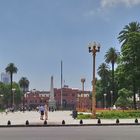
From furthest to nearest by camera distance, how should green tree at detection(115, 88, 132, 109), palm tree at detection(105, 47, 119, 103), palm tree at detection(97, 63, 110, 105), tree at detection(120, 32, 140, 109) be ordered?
palm tree at detection(97, 63, 110, 105) < palm tree at detection(105, 47, 119, 103) < green tree at detection(115, 88, 132, 109) < tree at detection(120, 32, 140, 109)

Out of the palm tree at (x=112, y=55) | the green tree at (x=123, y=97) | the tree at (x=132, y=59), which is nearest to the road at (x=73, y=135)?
the tree at (x=132, y=59)

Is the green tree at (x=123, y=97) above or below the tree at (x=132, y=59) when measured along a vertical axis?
below

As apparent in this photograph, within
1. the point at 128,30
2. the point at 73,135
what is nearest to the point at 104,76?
the point at 128,30

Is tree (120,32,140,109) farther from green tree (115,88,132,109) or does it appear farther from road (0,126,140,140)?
road (0,126,140,140)

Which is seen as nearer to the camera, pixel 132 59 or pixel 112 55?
pixel 132 59

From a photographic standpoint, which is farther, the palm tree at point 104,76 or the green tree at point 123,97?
the palm tree at point 104,76

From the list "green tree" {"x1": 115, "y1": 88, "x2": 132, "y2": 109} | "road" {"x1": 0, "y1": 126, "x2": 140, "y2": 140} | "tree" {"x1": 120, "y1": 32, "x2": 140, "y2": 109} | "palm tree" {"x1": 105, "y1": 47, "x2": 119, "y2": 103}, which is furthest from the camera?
"palm tree" {"x1": 105, "y1": 47, "x2": 119, "y2": 103}

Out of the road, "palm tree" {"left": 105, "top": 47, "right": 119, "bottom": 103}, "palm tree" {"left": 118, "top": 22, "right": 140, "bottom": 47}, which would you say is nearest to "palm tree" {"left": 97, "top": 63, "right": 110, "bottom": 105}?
"palm tree" {"left": 105, "top": 47, "right": 119, "bottom": 103}

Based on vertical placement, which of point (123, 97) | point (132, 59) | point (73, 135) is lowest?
point (73, 135)

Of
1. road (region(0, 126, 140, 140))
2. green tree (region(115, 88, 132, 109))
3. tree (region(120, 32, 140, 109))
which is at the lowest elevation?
road (region(0, 126, 140, 140))

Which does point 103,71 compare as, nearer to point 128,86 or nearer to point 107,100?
point 107,100

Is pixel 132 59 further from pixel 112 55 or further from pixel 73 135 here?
pixel 73 135

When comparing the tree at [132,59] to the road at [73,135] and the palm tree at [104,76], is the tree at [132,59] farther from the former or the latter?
the palm tree at [104,76]

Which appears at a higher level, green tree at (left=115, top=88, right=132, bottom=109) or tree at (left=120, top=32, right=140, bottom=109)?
tree at (left=120, top=32, right=140, bottom=109)
